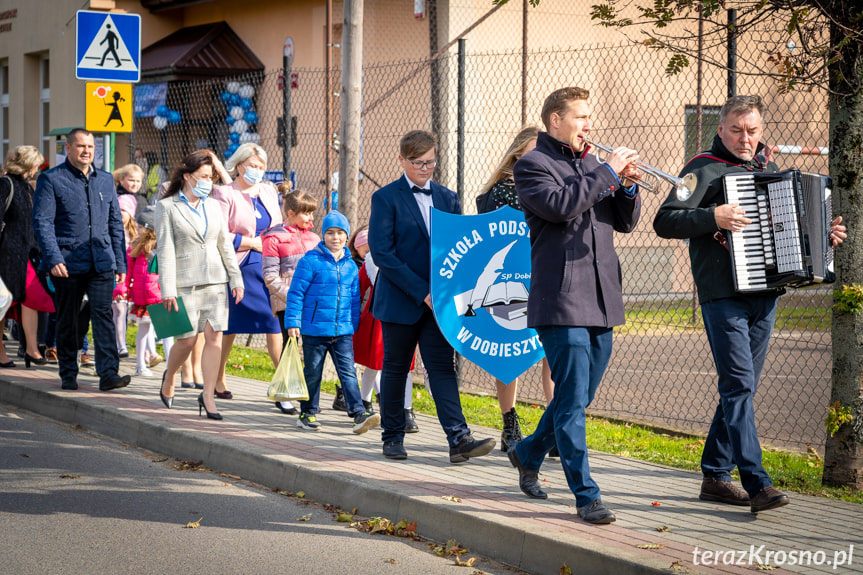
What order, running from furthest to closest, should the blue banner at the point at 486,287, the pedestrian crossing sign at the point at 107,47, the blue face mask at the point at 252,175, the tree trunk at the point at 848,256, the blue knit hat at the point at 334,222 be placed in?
the pedestrian crossing sign at the point at 107,47 < the blue face mask at the point at 252,175 < the blue knit hat at the point at 334,222 < the blue banner at the point at 486,287 < the tree trunk at the point at 848,256

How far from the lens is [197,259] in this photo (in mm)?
8250

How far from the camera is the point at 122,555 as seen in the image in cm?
513

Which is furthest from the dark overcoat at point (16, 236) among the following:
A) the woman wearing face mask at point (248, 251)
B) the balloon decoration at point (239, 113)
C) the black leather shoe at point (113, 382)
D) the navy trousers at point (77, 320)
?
the balloon decoration at point (239, 113)

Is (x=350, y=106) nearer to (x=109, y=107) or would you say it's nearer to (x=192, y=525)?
(x=109, y=107)

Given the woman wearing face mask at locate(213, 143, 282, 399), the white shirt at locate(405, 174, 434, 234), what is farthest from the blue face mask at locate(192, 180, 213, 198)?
the white shirt at locate(405, 174, 434, 234)

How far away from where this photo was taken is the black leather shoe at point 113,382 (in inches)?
367

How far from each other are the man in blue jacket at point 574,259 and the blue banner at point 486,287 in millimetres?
1250

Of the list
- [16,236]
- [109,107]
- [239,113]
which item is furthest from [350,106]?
[239,113]

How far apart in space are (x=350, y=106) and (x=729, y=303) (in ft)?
16.0

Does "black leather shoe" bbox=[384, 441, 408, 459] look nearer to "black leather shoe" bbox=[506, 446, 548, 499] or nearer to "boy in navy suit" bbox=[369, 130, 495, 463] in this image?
"boy in navy suit" bbox=[369, 130, 495, 463]

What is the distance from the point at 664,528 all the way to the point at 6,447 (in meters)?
4.81

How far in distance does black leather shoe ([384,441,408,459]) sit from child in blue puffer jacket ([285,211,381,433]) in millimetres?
841

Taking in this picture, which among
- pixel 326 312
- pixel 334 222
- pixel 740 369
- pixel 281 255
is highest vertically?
pixel 334 222

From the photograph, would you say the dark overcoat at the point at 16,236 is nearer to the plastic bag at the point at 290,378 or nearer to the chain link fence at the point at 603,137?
the chain link fence at the point at 603,137
